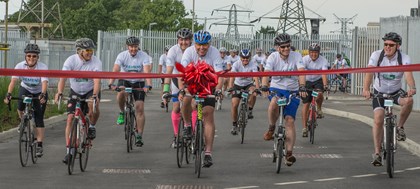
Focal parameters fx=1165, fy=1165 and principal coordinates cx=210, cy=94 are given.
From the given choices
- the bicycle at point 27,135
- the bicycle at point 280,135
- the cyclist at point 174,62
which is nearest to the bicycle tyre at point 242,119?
the cyclist at point 174,62

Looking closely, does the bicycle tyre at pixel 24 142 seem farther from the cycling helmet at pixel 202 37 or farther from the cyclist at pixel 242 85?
the cyclist at pixel 242 85

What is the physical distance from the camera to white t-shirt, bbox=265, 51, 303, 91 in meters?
16.0

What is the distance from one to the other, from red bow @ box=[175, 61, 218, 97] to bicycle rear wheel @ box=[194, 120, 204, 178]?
1.37 feet

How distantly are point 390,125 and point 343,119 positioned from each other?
1475cm

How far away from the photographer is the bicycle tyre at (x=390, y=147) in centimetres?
1437

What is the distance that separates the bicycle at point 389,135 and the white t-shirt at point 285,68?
4.65 feet

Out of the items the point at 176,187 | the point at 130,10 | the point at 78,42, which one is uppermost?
the point at 130,10

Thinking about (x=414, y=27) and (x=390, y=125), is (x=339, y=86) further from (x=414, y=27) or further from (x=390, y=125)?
(x=390, y=125)

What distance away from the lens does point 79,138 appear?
48.8 ft

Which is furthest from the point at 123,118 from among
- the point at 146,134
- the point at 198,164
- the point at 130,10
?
the point at 130,10

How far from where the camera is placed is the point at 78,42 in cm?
1593

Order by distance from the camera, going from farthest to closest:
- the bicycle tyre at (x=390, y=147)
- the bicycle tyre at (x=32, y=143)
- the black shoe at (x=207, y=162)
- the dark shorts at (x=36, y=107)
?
the dark shorts at (x=36, y=107), the bicycle tyre at (x=32, y=143), the black shoe at (x=207, y=162), the bicycle tyre at (x=390, y=147)

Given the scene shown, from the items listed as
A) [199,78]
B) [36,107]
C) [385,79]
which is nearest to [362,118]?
[385,79]

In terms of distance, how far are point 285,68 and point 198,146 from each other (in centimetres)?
226
